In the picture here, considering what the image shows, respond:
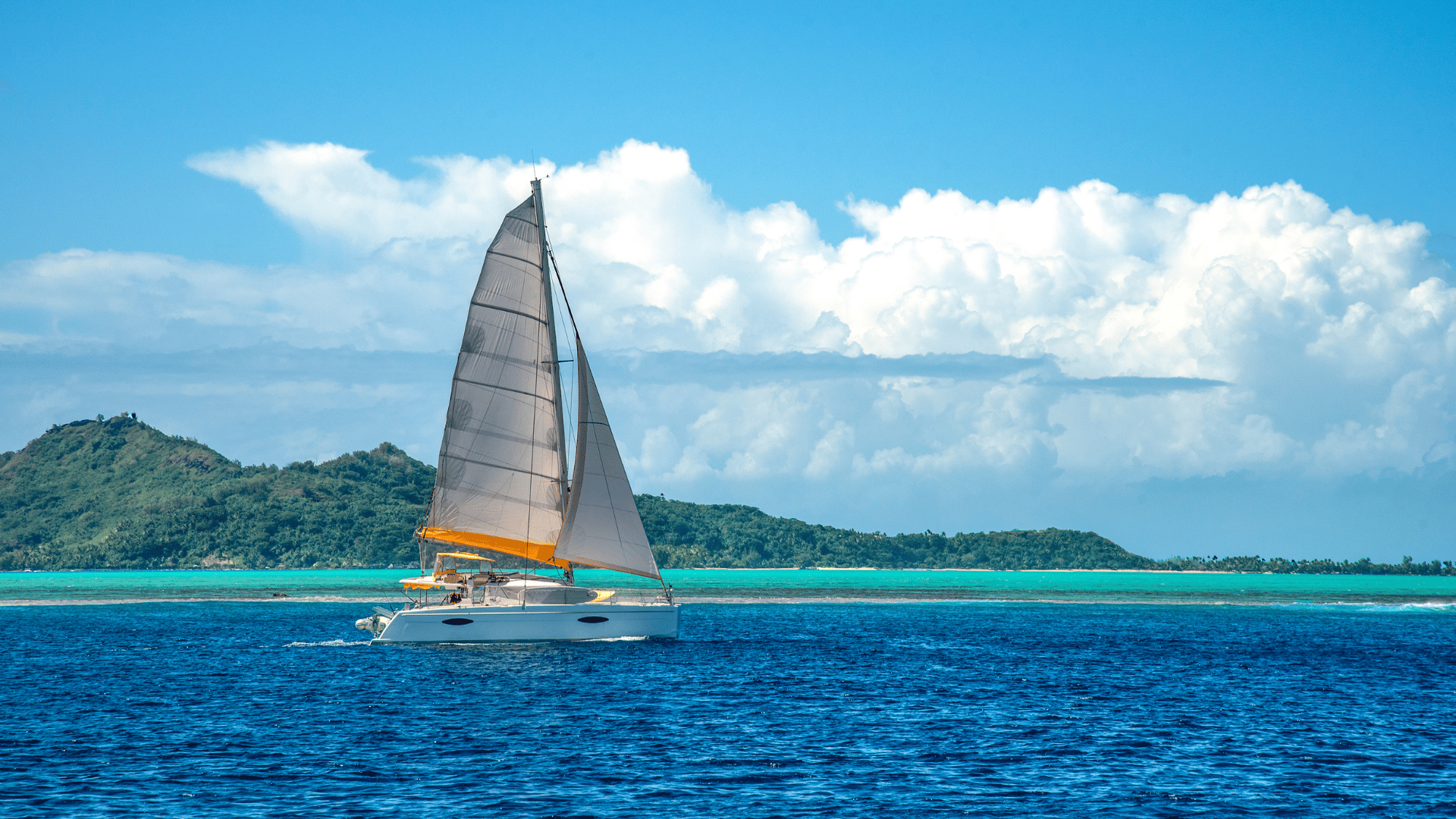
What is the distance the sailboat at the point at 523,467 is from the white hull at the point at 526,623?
0.10 m

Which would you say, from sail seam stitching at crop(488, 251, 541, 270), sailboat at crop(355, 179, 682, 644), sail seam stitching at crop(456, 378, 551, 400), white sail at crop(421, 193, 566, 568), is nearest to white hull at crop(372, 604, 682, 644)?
sailboat at crop(355, 179, 682, 644)

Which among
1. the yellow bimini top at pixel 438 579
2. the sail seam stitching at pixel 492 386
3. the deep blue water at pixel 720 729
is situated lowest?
the deep blue water at pixel 720 729

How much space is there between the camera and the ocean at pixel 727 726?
27797 millimetres

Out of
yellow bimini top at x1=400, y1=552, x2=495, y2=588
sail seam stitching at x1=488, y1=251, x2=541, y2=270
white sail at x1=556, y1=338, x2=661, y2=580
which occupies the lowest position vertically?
yellow bimini top at x1=400, y1=552, x2=495, y2=588

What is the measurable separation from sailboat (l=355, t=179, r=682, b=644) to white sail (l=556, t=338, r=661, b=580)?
0.05m

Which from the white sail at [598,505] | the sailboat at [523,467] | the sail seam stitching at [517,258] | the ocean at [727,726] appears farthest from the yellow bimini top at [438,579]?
the sail seam stitching at [517,258]

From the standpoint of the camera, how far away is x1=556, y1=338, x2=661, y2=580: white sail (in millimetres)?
57812

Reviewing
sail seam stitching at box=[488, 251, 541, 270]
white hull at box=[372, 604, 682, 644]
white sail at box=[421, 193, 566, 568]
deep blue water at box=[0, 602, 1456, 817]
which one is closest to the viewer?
deep blue water at box=[0, 602, 1456, 817]

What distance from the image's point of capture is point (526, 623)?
55.1 m

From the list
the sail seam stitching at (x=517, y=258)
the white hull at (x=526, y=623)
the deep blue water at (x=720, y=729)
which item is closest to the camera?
the deep blue water at (x=720, y=729)

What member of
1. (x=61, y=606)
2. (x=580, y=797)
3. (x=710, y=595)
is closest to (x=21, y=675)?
(x=580, y=797)

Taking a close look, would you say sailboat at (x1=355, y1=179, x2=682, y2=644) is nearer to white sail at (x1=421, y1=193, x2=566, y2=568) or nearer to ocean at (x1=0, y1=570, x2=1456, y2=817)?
white sail at (x1=421, y1=193, x2=566, y2=568)

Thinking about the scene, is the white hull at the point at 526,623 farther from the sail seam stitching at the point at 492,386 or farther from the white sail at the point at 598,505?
the sail seam stitching at the point at 492,386

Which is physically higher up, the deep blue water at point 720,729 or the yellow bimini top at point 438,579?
the yellow bimini top at point 438,579
